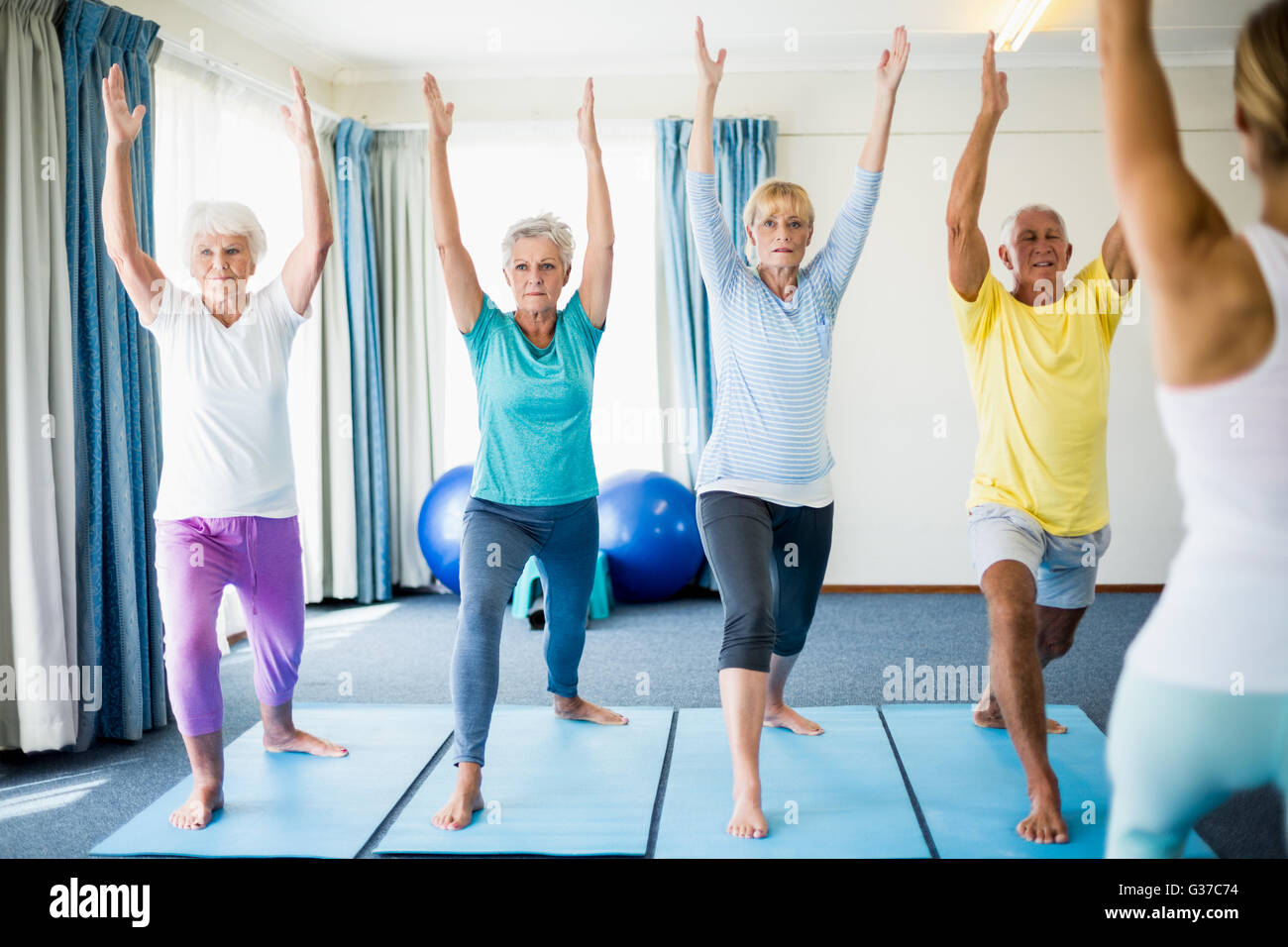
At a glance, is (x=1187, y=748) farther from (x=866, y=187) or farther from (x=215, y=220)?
(x=215, y=220)

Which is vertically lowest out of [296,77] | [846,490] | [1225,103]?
[846,490]

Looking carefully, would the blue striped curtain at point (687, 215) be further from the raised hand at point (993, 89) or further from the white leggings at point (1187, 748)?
the white leggings at point (1187, 748)

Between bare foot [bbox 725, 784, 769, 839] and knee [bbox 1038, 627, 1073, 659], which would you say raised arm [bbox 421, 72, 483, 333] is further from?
knee [bbox 1038, 627, 1073, 659]

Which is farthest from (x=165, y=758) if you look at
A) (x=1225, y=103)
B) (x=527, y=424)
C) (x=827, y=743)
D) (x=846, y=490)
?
(x=1225, y=103)

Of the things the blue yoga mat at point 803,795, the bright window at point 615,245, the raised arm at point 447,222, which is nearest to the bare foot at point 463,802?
the blue yoga mat at point 803,795

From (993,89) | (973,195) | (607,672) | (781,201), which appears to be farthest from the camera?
(607,672)

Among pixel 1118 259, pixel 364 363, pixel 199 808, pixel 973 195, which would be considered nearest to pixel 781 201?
pixel 973 195

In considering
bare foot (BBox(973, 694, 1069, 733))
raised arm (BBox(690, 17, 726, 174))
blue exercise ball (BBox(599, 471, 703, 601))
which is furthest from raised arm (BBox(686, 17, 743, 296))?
blue exercise ball (BBox(599, 471, 703, 601))

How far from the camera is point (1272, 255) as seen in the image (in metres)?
1.03

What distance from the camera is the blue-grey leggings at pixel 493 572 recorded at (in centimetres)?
239

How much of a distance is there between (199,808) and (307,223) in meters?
1.38

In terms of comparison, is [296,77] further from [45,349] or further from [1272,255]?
[1272,255]

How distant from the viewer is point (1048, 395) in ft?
7.78

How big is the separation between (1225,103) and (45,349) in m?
5.11
